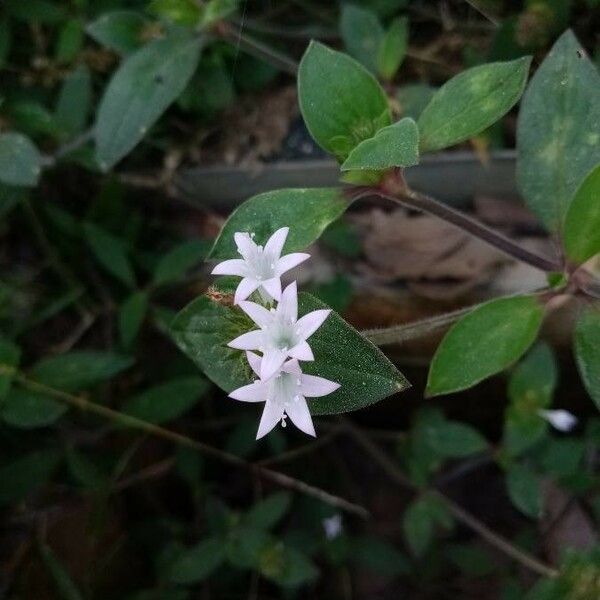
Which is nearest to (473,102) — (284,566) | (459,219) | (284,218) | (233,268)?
(459,219)

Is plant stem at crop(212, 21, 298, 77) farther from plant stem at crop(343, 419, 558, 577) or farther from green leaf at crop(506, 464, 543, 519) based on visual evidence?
green leaf at crop(506, 464, 543, 519)

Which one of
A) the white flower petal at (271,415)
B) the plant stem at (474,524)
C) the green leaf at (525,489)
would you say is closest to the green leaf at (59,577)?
the plant stem at (474,524)

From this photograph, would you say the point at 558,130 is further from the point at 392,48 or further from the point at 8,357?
the point at 8,357

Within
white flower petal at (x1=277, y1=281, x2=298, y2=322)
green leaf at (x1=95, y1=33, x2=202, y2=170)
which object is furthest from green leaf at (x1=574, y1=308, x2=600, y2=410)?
green leaf at (x1=95, y1=33, x2=202, y2=170)

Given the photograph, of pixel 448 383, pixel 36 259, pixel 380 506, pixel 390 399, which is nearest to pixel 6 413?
pixel 36 259

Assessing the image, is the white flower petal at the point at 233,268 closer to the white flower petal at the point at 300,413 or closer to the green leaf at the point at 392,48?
the white flower petal at the point at 300,413

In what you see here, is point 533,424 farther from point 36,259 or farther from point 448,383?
point 36,259
